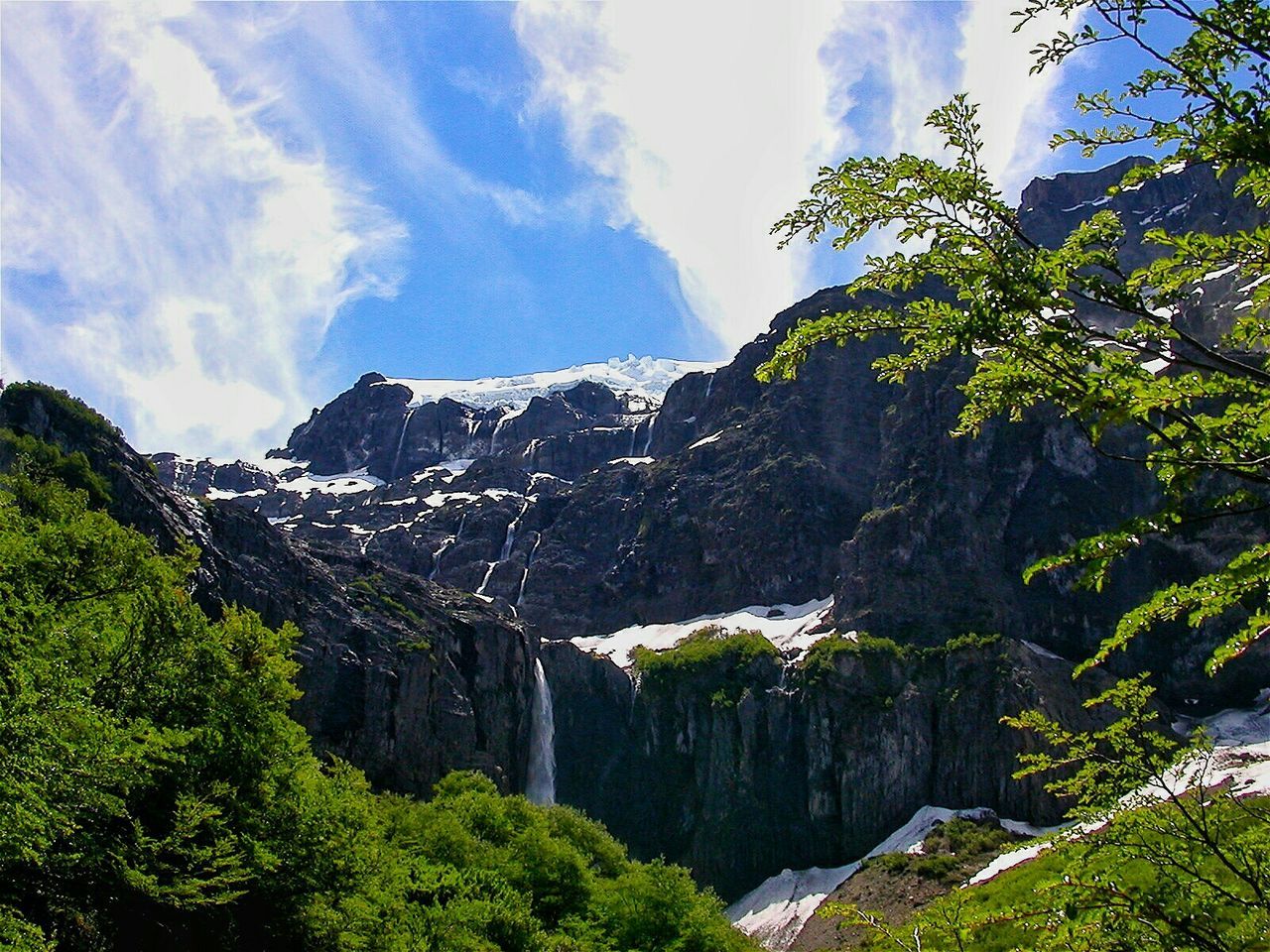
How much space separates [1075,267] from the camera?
712 centimetres

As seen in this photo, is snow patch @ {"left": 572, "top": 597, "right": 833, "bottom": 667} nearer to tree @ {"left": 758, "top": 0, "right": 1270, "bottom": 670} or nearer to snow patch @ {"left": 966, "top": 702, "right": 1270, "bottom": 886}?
snow patch @ {"left": 966, "top": 702, "right": 1270, "bottom": 886}

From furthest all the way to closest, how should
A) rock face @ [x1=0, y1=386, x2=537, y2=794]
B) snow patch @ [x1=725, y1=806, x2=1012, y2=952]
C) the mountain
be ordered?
the mountain → snow patch @ [x1=725, y1=806, x2=1012, y2=952] → rock face @ [x1=0, y1=386, x2=537, y2=794]

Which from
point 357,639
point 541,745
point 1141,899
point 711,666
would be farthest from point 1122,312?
point 711,666

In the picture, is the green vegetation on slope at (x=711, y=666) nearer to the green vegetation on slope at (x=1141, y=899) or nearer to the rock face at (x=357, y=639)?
the rock face at (x=357, y=639)

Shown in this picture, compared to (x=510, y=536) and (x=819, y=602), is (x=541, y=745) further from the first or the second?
(x=510, y=536)

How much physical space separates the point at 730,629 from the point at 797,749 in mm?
29897

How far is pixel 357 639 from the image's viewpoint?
313 feet

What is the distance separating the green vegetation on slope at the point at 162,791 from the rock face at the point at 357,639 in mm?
48625

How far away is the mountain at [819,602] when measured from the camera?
109562mm

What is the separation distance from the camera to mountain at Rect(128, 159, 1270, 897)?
109562 mm

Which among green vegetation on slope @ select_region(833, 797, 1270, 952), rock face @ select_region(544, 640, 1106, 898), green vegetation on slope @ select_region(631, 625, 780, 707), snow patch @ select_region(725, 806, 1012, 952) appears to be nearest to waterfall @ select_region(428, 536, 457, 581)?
green vegetation on slope @ select_region(631, 625, 780, 707)

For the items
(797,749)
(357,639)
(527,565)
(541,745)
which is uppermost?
(527,565)

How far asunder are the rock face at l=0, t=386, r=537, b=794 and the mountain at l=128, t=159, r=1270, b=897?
1052 millimetres

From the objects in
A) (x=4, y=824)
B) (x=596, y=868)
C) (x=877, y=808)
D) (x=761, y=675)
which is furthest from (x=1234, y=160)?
(x=761, y=675)
